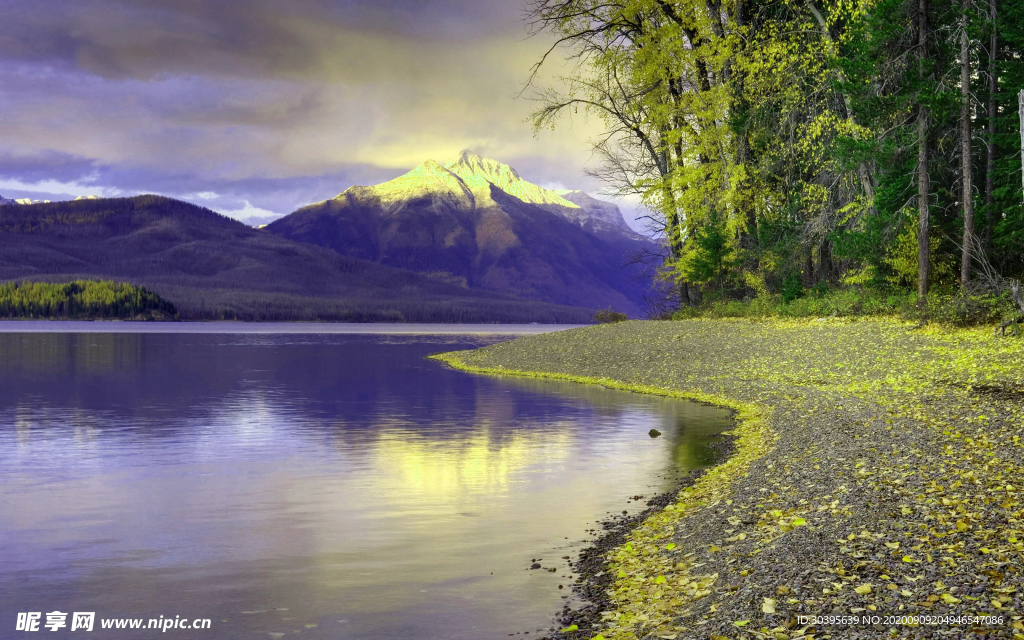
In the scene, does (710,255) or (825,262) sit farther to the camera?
(710,255)

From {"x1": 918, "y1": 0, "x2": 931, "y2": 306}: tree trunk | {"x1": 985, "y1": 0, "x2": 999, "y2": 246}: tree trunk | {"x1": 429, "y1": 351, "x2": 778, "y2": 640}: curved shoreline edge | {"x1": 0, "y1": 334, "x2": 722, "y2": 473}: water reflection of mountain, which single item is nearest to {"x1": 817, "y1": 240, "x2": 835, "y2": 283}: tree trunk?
{"x1": 918, "y1": 0, "x2": 931, "y2": 306}: tree trunk

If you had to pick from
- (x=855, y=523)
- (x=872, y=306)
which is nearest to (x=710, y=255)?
(x=872, y=306)

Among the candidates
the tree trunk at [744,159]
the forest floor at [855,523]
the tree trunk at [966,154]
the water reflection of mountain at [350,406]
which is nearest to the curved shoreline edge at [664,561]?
the forest floor at [855,523]

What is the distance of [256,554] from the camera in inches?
469

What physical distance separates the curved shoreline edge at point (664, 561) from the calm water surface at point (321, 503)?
0.83 m

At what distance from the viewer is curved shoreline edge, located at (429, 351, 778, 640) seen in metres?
8.79

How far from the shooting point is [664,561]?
10.8m

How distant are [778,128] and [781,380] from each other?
18342 millimetres

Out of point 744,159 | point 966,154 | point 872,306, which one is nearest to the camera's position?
point 966,154

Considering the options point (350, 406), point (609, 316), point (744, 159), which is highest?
point (744, 159)

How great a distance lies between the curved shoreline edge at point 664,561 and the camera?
879cm

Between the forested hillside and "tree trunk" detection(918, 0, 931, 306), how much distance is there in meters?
0.08

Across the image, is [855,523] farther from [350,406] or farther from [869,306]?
[869,306]

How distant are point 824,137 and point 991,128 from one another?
920 cm
